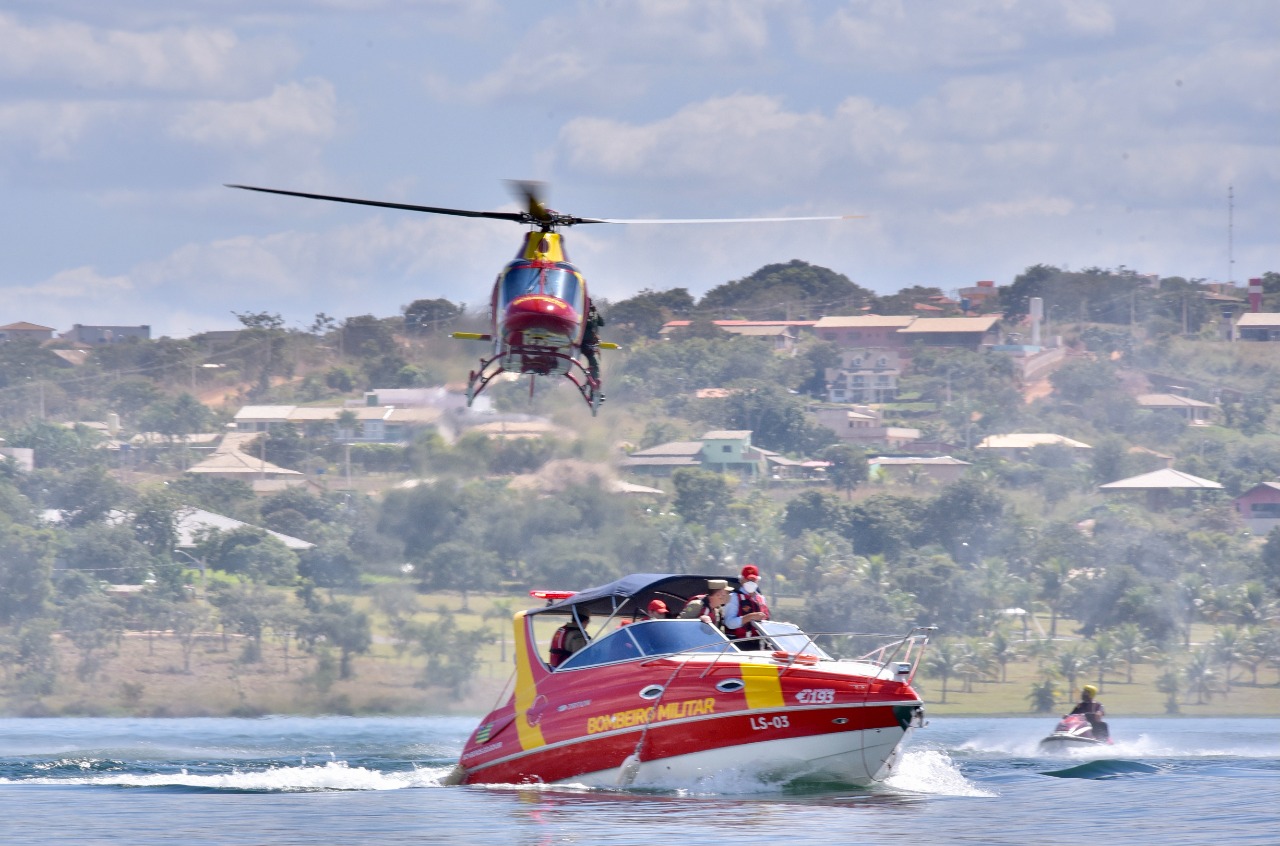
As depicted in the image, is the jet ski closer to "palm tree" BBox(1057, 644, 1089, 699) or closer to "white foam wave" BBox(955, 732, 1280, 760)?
"white foam wave" BBox(955, 732, 1280, 760)

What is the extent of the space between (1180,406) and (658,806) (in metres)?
150

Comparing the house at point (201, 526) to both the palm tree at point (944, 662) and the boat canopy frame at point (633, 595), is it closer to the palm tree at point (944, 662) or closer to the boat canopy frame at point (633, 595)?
the palm tree at point (944, 662)

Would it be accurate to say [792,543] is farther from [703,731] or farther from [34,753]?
[703,731]

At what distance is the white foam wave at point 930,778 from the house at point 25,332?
145m

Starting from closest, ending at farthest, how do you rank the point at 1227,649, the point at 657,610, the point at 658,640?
the point at 658,640, the point at 657,610, the point at 1227,649

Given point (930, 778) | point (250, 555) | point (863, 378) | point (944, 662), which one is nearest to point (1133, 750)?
point (930, 778)

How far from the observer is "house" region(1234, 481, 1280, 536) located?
482ft

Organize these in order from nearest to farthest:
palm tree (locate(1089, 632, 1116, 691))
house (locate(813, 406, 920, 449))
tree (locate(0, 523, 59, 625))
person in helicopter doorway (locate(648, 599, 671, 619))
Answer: person in helicopter doorway (locate(648, 599, 671, 619)) → tree (locate(0, 523, 59, 625)) → palm tree (locate(1089, 632, 1116, 691)) → house (locate(813, 406, 920, 449))

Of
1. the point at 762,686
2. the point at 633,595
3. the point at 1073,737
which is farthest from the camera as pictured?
A: the point at 1073,737

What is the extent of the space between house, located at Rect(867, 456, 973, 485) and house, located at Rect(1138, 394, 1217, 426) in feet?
75.0

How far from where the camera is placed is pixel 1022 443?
6309 inches

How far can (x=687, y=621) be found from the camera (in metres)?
31.6

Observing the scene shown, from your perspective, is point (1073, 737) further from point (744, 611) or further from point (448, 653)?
point (448, 653)

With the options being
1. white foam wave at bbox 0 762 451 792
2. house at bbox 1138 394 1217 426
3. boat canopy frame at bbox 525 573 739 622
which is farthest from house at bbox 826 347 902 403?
boat canopy frame at bbox 525 573 739 622
